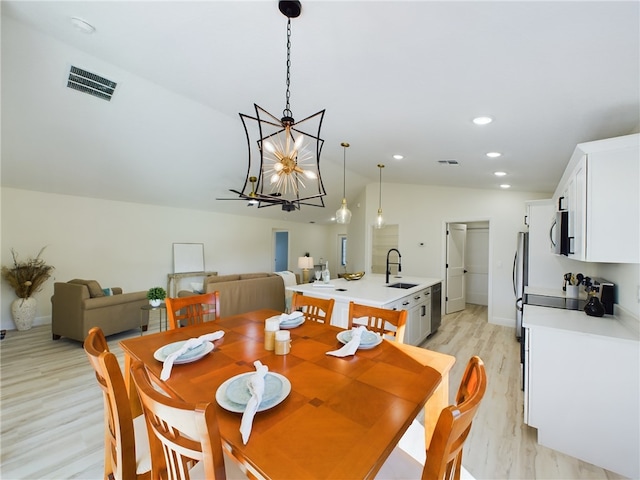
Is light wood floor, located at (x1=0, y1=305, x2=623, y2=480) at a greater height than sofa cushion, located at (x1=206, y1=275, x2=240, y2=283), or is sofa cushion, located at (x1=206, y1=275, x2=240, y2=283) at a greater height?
sofa cushion, located at (x1=206, y1=275, x2=240, y2=283)

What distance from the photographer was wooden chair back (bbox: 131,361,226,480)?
0.73 metres

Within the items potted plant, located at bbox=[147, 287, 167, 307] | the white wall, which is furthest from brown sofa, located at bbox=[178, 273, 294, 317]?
the white wall

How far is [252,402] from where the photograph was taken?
93 cm

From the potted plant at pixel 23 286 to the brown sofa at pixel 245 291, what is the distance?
7.25 ft

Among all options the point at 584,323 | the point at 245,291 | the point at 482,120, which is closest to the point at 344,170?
the point at 245,291

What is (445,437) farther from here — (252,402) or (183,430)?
(183,430)

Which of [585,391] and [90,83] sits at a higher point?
[90,83]

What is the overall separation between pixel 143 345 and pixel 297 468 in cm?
126

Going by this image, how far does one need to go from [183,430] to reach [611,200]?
2.48 metres

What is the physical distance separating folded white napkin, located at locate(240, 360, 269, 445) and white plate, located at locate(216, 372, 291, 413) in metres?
0.03

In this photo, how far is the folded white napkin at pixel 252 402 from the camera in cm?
85

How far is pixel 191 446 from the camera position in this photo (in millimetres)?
815

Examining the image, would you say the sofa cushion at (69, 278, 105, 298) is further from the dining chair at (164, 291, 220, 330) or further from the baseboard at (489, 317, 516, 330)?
the baseboard at (489, 317, 516, 330)

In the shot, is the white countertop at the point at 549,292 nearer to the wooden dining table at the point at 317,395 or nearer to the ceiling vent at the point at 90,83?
the wooden dining table at the point at 317,395
